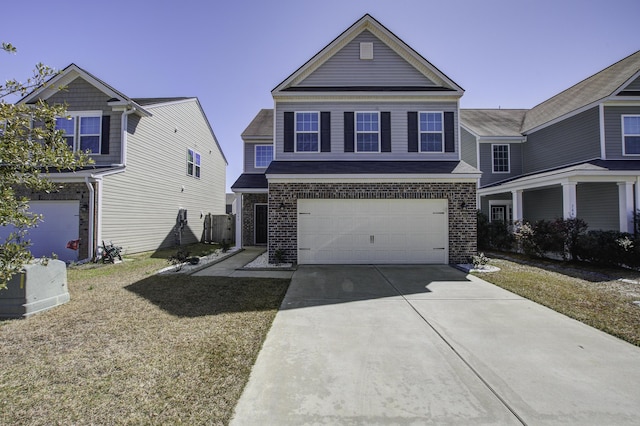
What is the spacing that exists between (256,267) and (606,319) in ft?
27.0

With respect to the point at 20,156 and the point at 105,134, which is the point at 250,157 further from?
the point at 20,156

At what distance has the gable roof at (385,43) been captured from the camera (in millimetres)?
11508

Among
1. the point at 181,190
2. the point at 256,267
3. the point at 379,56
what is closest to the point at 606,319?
the point at 256,267

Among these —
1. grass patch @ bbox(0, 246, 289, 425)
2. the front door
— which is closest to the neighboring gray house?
the front door

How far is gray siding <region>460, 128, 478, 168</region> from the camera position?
17453 mm

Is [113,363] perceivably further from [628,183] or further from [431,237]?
[628,183]

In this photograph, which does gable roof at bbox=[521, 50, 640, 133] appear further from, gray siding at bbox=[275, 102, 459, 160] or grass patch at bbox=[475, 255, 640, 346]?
grass patch at bbox=[475, 255, 640, 346]

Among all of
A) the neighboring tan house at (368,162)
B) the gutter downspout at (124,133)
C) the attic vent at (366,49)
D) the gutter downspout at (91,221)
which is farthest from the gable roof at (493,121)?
the gutter downspout at (91,221)

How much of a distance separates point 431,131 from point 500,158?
28.2 ft

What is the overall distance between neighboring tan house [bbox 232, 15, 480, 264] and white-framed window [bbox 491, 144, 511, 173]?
749 cm

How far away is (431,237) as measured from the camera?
33.8ft

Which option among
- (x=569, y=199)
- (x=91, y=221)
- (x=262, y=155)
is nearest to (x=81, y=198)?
(x=91, y=221)

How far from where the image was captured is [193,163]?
1769 cm

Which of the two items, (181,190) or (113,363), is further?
(181,190)
